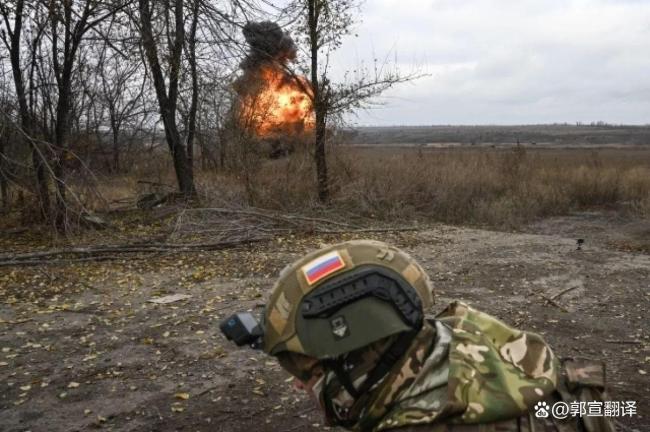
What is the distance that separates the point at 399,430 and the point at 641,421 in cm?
328

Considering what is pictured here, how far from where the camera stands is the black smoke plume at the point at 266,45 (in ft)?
33.1

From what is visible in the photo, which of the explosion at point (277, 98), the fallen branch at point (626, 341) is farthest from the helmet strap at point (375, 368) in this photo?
the explosion at point (277, 98)

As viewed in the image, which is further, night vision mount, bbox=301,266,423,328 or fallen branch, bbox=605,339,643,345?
fallen branch, bbox=605,339,643,345

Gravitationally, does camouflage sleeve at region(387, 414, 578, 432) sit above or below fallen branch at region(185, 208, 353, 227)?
above

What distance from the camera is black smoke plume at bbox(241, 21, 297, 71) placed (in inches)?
397

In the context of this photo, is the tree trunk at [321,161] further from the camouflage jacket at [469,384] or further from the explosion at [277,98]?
the camouflage jacket at [469,384]

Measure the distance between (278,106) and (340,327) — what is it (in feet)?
42.1

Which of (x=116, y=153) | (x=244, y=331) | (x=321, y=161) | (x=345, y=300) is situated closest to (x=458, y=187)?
(x=321, y=161)

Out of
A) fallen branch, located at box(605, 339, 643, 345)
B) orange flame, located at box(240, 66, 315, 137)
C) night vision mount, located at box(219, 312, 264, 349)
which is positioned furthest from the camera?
orange flame, located at box(240, 66, 315, 137)

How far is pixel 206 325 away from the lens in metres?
5.83

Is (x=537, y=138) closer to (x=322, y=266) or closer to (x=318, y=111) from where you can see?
(x=318, y=111)

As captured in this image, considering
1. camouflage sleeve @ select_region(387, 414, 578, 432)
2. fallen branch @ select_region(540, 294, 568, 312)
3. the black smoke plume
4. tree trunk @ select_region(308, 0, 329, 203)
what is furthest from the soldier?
tree trunk @ select_region(308, 0, 329, 203)

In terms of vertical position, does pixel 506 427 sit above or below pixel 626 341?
above

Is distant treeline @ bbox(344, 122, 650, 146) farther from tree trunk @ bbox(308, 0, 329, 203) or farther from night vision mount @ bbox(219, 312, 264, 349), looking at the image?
night vision mount @ bbox(219, 312, 264, 349)
